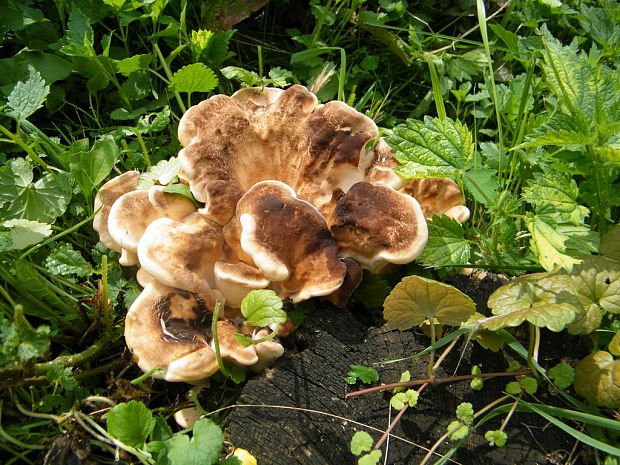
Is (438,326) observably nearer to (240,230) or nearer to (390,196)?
(390,196)

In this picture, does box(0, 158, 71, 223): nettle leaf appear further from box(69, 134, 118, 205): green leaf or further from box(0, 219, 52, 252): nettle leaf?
box(0, 219, 52, 252): nettle leaf

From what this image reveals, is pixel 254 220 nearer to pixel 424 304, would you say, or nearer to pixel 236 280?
pixel 236 280

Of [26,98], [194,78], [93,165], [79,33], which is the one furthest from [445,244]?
[79,33]

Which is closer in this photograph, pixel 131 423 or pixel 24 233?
pixel 131 423

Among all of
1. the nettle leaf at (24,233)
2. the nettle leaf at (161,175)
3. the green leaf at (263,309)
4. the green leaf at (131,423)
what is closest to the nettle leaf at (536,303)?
the green leaf at (263,309)

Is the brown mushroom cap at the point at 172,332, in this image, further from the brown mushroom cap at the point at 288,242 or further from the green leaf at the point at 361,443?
the green leaf at the point at 361,443

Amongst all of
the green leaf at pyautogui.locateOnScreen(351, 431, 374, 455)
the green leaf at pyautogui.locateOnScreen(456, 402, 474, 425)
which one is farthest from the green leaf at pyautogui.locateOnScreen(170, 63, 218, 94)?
the green leaf at pyautogui.locateOnScreen(456, 402, 474, 425)

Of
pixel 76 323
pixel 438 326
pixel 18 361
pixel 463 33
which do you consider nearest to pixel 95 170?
pixel 76 323
